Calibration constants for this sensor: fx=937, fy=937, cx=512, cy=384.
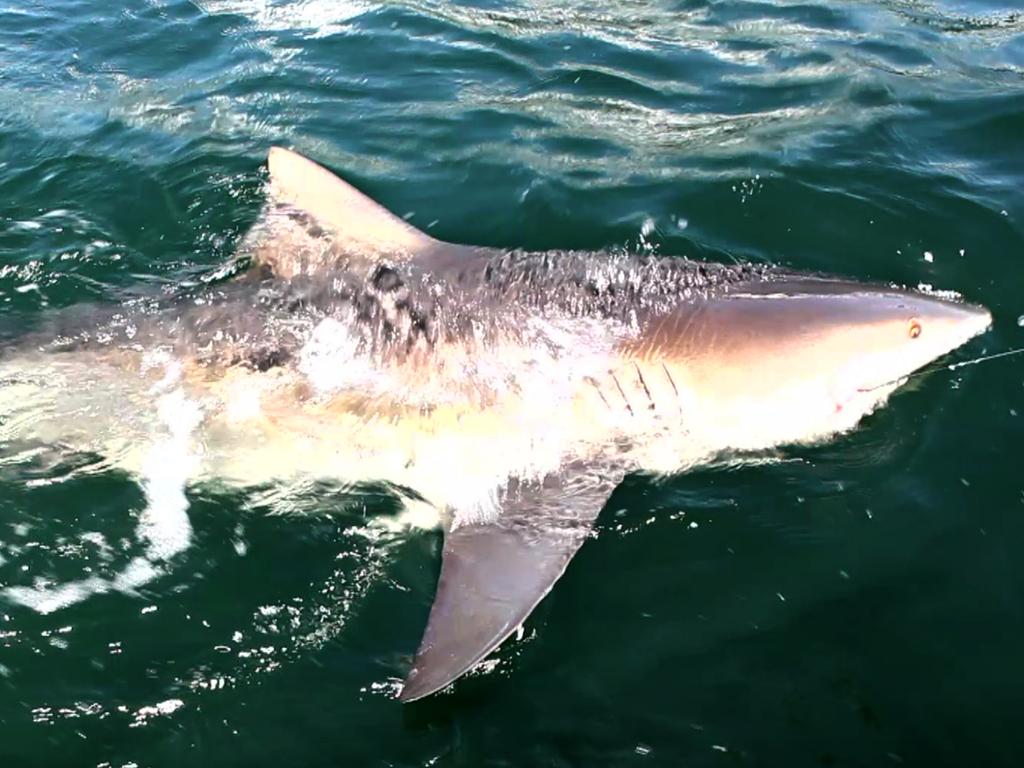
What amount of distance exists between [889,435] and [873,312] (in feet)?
2.40

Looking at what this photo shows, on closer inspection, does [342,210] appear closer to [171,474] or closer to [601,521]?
[171,474]

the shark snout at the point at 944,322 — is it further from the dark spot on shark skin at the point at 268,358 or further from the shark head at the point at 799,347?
the dark spot on shark skin at the point at 268,358

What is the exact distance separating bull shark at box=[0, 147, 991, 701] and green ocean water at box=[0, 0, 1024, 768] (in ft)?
0.71

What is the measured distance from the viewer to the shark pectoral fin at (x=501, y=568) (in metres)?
3.35

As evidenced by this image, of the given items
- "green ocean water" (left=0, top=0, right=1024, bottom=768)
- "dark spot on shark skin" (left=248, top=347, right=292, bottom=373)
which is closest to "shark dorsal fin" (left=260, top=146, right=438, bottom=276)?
"dark spot on shark skin" (left=248, top=347, right=292, bottom=373)

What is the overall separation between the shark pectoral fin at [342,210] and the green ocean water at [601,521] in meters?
0.94

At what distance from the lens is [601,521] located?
4273 mm

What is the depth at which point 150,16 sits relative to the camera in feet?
33.8

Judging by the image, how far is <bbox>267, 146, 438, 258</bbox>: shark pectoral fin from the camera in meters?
5.07

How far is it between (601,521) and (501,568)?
0.71 m

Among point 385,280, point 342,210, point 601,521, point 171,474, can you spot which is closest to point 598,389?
point 601,521

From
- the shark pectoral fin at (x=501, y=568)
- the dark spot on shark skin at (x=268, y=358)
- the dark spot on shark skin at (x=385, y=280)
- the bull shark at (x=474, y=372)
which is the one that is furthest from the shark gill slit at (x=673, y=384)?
the dark spot on shark skin at (x=268, y=358)

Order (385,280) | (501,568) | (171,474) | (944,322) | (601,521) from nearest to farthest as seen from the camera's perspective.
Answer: (501,568) → (944,322) → (601,521) → (171,474) → (385,280)

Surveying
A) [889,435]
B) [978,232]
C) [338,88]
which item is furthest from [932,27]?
[889,435]
